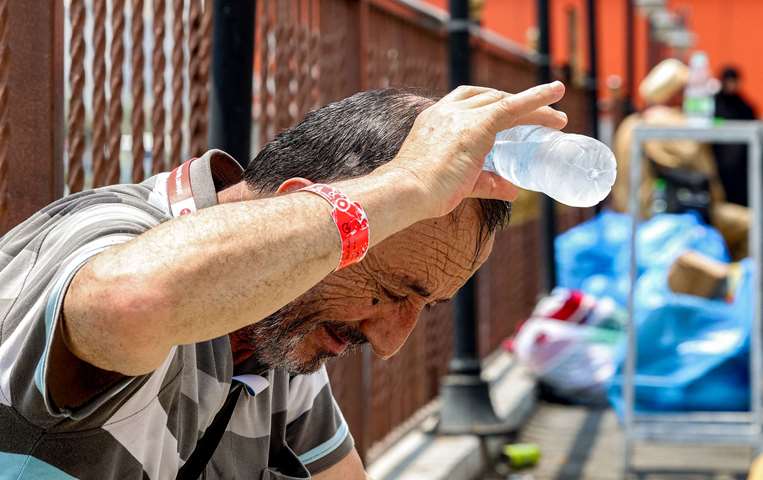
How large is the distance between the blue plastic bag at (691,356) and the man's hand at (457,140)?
458 centimetres

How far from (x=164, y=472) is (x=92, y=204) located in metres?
0.42

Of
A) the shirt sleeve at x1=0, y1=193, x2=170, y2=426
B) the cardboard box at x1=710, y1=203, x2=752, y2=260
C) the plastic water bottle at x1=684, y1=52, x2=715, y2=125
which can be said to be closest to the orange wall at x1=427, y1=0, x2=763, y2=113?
the plastic water bottle at x1=684, y1=52, x2=715, y2=125

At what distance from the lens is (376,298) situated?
2037mm

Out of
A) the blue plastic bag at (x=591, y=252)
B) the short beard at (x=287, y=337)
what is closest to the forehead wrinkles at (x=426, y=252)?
the short beard at (x=287, y=337)

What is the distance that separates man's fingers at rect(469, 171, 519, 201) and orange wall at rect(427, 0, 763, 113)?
23.7m

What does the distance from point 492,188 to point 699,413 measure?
180 inches

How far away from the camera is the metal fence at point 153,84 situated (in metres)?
2.66

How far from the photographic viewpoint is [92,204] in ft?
5.98

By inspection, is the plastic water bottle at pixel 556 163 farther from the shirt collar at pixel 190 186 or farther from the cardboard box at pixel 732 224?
the cardboard box at pixel 732 224

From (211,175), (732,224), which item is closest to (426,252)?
(211,175)

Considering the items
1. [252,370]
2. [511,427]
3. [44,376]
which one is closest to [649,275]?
[511,427]

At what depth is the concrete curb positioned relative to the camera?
16.7 feet

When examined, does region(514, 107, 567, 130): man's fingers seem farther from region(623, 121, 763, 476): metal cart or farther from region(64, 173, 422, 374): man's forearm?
region(623, 121, 763, 476): metal cart

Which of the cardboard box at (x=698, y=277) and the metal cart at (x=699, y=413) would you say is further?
the cardboard box at (x=698, y=277)
